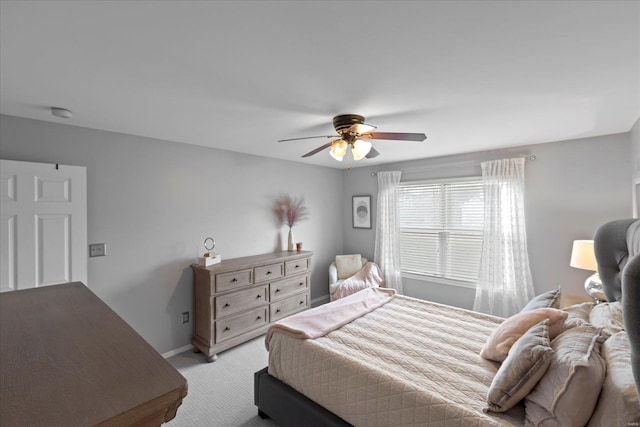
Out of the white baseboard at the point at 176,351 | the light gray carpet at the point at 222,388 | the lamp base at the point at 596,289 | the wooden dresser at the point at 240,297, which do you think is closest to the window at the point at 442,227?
the lamp base at the point at 596,289

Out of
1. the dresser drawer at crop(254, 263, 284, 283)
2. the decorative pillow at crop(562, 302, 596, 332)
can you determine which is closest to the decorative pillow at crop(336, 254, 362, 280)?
the dresser drawer at crop(254, 263, 284, 283)

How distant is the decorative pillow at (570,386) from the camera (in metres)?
1.18

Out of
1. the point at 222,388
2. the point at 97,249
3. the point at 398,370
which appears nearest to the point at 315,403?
the point at 398,370

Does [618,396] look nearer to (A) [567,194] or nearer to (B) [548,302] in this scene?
(B) [548,302]

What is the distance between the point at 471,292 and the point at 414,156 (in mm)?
2046

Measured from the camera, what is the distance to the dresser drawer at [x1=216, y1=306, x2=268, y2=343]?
316cm

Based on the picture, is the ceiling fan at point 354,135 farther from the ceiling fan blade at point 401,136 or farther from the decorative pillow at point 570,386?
the decorative pillow at point 570,386

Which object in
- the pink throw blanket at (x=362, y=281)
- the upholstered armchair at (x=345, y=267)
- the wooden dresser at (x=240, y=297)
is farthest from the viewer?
the upholstered armchair at (x=345, y=267)

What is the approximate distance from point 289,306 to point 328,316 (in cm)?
148

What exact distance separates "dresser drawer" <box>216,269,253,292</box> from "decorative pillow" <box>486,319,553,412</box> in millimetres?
2580

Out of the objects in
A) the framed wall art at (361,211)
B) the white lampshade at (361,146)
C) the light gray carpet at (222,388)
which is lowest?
the light gray carpet at (222,388)

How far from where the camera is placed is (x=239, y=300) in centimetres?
333

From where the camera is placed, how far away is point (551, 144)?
11.0ft

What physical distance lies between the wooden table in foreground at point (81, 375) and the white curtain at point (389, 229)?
13.6 feet
